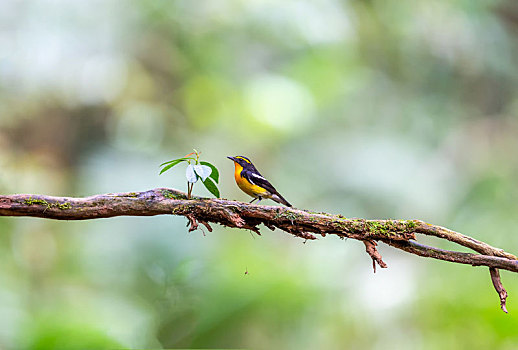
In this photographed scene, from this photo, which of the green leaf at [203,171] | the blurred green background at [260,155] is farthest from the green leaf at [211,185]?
the blurred green background at [260,155]

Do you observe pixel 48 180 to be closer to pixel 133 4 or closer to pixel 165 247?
pixel 165 247

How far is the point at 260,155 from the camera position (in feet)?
27.1

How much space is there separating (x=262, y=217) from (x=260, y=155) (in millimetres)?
6065

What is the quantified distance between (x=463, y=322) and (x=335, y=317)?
4.38 feet

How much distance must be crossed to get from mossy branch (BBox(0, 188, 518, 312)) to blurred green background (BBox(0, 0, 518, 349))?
99.0 inches

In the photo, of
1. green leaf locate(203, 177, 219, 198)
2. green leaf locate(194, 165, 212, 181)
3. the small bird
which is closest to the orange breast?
the small bird

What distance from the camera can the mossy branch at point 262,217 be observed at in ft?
6.97

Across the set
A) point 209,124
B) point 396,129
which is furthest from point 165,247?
point 396,129

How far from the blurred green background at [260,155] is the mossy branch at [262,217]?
251 cm

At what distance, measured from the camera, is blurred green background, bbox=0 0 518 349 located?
18.7 ft

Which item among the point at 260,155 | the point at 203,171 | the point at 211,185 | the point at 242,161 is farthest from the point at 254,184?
the point at 260,155

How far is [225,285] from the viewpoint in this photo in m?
5.84

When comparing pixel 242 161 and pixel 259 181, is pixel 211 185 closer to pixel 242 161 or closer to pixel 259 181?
pixel 259 181

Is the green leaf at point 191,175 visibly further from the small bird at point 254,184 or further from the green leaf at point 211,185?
the small bird at point 254,184
